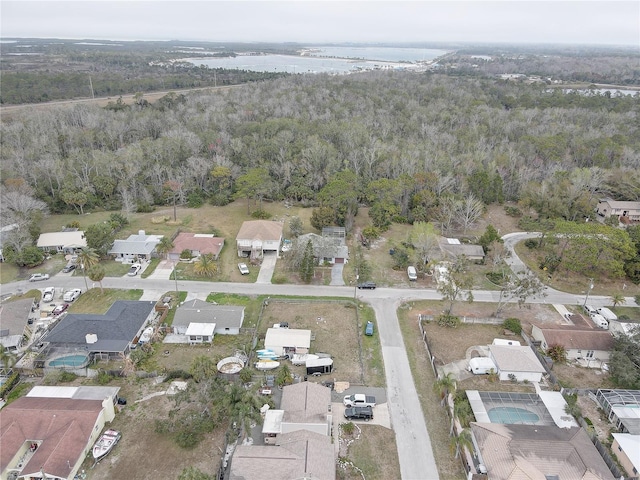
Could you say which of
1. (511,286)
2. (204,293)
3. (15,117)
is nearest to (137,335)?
(204,293)

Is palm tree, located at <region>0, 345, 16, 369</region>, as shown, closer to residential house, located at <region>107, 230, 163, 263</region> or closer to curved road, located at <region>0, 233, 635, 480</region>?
curved road, located at <region>0, 233, 635, 480</region>

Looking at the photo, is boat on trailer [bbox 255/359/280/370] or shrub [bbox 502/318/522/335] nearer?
boat on trailer [bbox 255/359/280/370]

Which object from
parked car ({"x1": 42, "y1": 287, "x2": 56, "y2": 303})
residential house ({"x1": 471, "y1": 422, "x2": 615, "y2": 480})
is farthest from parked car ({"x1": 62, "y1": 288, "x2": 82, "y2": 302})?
residential house ({"x1": 471, "y1": 422, "x2": 615, "y2": 480})

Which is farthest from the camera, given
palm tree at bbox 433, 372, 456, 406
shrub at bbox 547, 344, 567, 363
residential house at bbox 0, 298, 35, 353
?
residential house at bbox 0, 298, 35, 353

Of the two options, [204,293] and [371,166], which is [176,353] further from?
[371,166]

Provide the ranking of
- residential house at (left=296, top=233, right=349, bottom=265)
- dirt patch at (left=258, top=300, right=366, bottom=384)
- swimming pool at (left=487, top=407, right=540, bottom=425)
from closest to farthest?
swimming pool at (left=487, top=407, right=540, bottom=425) < dirt patch at (left=258, top=300, right=366, bottom=384) < residential house at (left=296, top=233, right=349, bottom=265)

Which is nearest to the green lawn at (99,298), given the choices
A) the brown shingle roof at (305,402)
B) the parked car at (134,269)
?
the parked car at (134,269)

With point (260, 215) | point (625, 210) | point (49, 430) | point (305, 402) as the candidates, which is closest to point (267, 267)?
point (260, 215)
